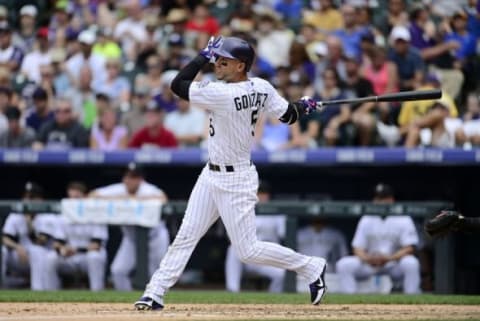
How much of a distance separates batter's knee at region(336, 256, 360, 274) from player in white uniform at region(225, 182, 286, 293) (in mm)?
565

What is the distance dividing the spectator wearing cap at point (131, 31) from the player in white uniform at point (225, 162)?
6598 millimetres

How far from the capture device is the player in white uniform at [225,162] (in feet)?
24.2

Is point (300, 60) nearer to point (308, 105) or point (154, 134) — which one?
point (154, 134)

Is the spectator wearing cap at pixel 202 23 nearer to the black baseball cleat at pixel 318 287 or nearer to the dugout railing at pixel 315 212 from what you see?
the dugout railing at pixel 315 212

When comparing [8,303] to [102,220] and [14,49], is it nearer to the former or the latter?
[102,220]

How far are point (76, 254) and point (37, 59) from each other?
3.59 meters

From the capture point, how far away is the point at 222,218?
7453 mm

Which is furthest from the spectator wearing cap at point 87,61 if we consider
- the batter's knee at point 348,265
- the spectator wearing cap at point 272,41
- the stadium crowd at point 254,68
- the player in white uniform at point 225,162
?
the player in white uniform at point 225,162

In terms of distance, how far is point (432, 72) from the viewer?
12516mm

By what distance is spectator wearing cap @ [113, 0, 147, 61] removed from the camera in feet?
46.1

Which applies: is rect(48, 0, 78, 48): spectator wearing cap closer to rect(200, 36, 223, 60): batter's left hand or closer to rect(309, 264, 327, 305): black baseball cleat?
rect(200, 36, 223, 60): batter's left hand

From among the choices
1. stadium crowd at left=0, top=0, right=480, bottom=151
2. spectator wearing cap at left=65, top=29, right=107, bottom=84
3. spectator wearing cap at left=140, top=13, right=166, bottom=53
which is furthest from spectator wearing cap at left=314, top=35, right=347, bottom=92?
spectator wearing cap at left=65, top=29, right=107, bottom=84

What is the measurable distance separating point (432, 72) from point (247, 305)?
4.97 m

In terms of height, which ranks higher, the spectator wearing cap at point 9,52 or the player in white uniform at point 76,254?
the spectator wearing cap at point 9,52
